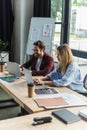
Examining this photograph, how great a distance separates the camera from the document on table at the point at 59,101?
1938 mm

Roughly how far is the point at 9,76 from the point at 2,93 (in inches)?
66.3

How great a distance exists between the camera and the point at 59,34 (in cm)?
482

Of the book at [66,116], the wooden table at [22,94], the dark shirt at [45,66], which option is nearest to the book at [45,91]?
the wooden table at [22,94]

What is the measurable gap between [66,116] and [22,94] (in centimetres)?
68

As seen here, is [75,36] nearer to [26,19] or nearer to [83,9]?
[83,9]

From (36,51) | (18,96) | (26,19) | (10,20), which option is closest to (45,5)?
(26,19)

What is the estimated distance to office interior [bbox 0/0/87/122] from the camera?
434cm

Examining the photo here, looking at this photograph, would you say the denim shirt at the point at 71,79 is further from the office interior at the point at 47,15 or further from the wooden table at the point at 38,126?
the office interior at the point at 47,15

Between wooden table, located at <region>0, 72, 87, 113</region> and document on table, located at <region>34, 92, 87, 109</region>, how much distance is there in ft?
0.20

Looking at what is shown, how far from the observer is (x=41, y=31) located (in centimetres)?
475

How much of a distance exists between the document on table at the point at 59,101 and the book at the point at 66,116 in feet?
0.46

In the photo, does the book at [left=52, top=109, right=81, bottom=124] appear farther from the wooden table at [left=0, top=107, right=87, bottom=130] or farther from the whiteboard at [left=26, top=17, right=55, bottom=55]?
the whiteboard at [left=26, top=17, right=55, bottom=55]

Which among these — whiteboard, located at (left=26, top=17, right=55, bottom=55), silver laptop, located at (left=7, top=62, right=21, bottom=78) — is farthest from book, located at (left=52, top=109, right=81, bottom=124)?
whiteboard, located at (left=26, top=17, right=55, bottom=55)

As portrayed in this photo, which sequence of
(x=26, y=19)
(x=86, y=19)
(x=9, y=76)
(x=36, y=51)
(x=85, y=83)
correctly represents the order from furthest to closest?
(x=26, y=19)
(x=86, y=19)
(x=36, y=51)
(x=9, y=76)
(x=85, y=83)
